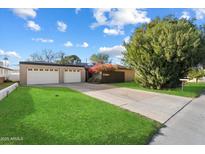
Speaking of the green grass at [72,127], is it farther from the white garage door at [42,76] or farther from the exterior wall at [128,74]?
the exterior wall at [128,74]

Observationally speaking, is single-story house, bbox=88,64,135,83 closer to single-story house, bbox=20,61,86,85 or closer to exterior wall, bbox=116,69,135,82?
exterior wall, bbox=116,69,135,82

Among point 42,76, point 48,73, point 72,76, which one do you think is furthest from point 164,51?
point 42,76

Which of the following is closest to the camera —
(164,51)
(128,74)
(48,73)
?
(164,51)

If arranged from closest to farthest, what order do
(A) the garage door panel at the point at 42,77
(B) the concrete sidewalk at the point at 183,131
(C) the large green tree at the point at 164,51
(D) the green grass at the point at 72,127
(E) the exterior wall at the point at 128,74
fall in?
(D) the green grass at the point at 72,127 < (B) the concrete sidewalk at the point at 183,131 < (C) the large green tree at the point at 164,51 < (A) the garage door panel at the point at 42,77 < (E) the exterior wall at the point at 128,74

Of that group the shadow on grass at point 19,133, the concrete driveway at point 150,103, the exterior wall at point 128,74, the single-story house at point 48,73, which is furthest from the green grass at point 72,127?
the exterior wall at point 128,74

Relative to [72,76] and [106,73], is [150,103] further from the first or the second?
[72,76]

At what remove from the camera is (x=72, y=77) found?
22.2 meters

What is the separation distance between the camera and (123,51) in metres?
17.3

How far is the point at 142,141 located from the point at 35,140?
2512 millimetres

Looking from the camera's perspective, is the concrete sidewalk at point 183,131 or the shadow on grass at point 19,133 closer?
the shadow on grass at point 19,133

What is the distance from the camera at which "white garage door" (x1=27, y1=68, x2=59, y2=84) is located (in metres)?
18.1

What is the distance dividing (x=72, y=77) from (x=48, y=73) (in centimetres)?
342

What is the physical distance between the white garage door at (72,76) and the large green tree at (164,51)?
26.0 feet

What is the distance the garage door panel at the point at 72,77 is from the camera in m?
21.5
